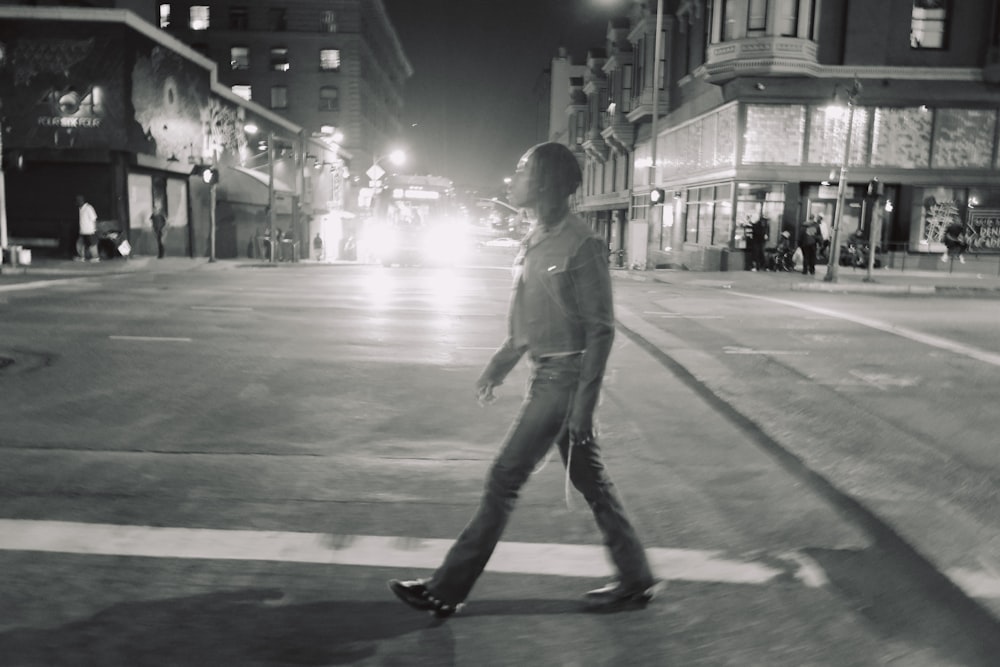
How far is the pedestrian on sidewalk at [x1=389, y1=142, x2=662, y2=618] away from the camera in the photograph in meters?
3.59

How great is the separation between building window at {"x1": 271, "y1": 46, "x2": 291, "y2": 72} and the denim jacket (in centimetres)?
7338

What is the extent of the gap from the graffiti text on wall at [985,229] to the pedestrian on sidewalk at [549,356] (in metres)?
32.1

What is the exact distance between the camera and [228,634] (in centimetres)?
360

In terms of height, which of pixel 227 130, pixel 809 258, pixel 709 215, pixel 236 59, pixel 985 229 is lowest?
pixel 809 258

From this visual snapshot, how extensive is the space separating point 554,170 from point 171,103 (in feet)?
107

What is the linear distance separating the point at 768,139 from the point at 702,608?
28.8 m

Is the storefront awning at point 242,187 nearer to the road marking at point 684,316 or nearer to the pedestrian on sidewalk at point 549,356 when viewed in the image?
the road marking at point 684,316

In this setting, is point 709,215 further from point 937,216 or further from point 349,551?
point 349,551

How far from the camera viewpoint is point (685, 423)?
7.66m

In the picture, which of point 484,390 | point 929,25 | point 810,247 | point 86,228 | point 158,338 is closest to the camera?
point 484,390

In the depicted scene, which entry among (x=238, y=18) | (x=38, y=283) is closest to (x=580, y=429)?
(x=38, y=283)

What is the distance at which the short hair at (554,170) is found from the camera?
3.73 m

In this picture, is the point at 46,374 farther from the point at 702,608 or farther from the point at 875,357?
the point at 875,357

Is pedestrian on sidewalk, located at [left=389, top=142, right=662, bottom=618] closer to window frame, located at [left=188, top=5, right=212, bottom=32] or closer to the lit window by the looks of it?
the lit window
